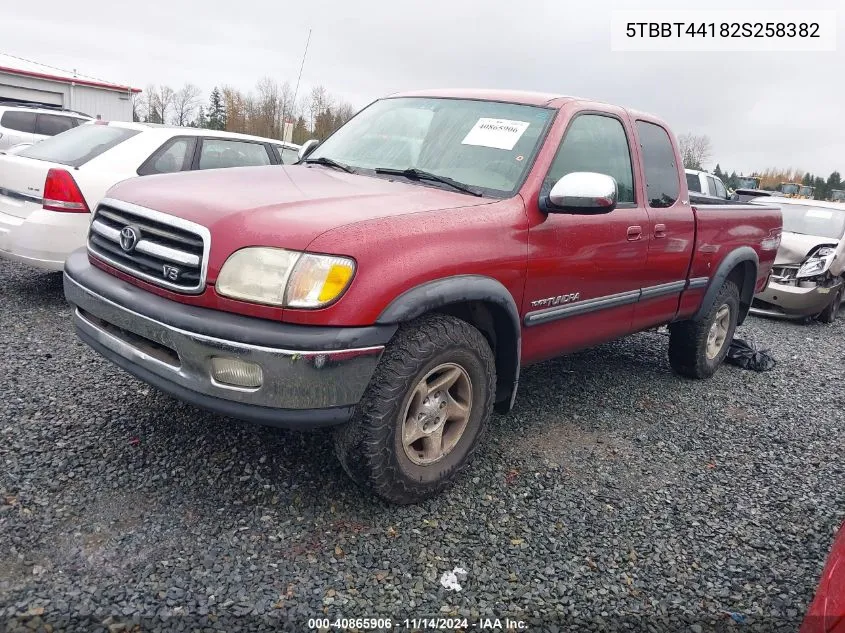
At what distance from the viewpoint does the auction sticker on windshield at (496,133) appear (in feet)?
10.9

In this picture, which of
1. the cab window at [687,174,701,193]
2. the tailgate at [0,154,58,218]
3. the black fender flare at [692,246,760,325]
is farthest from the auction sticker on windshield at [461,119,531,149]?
the cab window at [687,174,701,193]

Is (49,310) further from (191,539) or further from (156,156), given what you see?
(191,539)

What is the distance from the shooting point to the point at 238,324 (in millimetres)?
2338

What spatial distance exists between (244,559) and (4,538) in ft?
2.91

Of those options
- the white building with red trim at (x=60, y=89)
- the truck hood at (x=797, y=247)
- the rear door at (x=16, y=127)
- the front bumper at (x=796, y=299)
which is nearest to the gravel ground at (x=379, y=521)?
the front bumper at (x=796, y=299)

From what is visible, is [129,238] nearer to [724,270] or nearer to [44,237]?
[44,237]

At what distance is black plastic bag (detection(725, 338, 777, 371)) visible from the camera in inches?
223

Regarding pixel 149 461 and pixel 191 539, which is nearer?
pixel 191 539

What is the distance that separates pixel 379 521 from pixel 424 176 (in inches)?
66.5

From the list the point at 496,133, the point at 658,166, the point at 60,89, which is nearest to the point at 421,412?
the point at 496,133

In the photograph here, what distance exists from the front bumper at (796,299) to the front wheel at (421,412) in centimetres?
620

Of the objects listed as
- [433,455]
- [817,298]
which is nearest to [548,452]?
[433,455]

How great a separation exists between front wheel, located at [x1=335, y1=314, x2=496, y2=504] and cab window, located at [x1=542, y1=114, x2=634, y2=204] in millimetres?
989

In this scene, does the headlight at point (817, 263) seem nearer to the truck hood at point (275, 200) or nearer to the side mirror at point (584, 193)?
the side mirror at point (584, 193)
